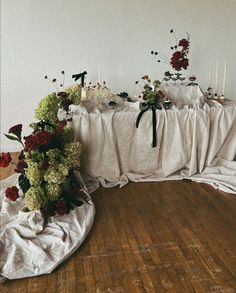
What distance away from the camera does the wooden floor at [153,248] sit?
5.42ft

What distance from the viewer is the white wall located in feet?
11.1

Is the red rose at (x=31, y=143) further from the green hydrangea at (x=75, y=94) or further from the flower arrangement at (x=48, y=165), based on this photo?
the green hydrangea at (x=75, y=94)

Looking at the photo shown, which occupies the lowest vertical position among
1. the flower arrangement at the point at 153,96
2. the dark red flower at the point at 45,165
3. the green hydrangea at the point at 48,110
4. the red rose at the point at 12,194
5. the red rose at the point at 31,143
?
the red rose at the point at 12,194

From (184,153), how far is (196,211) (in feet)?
2.14

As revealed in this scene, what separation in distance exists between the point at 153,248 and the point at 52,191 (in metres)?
0.76

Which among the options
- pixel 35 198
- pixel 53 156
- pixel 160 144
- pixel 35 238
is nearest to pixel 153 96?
pixel 160 144

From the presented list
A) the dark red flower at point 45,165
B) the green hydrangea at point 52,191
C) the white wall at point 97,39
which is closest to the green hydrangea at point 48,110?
the dark red flower at point 45,165

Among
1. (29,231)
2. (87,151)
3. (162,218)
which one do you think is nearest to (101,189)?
(87,151)

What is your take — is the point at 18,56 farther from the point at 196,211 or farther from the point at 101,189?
the point at 196,211

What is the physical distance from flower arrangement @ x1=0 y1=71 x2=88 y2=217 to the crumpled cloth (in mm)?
71

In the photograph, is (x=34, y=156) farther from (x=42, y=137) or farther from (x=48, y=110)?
(x=48, y=110)

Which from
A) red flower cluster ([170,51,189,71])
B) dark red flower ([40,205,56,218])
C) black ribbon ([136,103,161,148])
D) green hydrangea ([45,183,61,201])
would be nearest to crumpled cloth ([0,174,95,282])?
dark red flower ([40,205,56,218])

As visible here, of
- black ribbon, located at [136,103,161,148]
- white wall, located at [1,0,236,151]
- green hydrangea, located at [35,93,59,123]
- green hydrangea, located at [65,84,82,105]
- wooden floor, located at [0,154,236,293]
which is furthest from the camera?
white wall, located at [1,0,236,151]

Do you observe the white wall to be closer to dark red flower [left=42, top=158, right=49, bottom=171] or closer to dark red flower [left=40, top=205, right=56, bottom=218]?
dark red flower [left=42, top=158, right=49, bottom=171]
